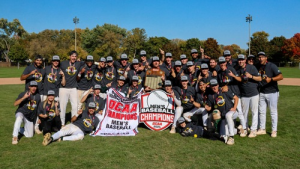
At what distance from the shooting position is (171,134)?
24.3 feet

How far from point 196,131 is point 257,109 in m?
1.93

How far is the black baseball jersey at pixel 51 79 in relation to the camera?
769 centimetres

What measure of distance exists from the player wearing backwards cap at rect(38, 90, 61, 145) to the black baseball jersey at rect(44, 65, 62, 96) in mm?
583

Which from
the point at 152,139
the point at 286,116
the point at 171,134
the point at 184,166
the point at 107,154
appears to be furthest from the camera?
the point at 286,116

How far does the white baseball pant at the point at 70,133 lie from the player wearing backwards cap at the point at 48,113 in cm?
77

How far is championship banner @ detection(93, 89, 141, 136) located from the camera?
24.1 feet

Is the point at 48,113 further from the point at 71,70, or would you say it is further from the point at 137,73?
the point at 137,73

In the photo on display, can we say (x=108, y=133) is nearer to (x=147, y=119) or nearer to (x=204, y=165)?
(x=147, y=119)

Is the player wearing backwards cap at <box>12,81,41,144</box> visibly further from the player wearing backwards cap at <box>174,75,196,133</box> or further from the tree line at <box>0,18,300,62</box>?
the tree line at <box>0,18,300,62</box>

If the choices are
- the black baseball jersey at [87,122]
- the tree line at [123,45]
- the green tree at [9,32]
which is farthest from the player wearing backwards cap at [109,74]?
the green tree at [9,32]

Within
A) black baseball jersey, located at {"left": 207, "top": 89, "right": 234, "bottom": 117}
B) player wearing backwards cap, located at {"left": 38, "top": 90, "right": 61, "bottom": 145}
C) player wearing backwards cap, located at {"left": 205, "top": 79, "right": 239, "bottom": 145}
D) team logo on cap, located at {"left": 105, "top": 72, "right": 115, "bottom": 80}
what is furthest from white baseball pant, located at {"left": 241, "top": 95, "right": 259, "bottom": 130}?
player wearing backwards cap, located at {"left": 38, "top": 90, "right": 61, "bottom": 145}

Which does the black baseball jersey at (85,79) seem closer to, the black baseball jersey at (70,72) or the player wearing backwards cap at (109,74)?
the black baseball jersey at (70,72)

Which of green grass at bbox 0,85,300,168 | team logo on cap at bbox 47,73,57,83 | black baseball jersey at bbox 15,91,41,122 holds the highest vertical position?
team logo on cap at bbox 47,73,57,83

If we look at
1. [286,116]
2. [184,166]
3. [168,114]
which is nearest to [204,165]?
[184,166]
